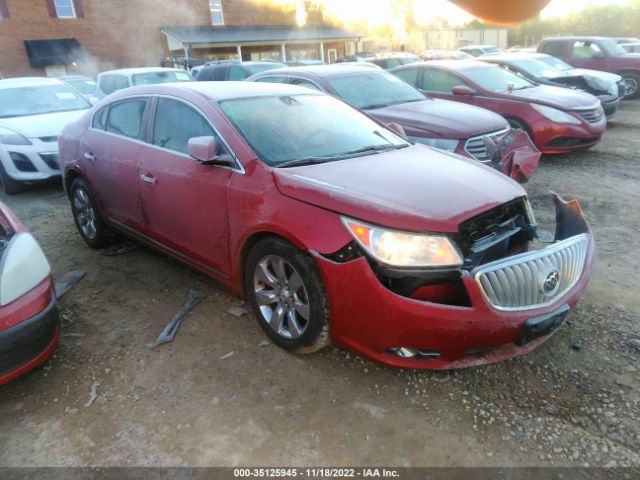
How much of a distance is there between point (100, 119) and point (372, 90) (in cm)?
345

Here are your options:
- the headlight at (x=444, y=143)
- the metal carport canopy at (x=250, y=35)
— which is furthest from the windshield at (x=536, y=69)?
the metal carport canopy at (x=250, y=35)

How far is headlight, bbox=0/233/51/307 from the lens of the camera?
2.54 metres

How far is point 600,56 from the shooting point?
12.9 meters

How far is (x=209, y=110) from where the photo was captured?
3.28 metres

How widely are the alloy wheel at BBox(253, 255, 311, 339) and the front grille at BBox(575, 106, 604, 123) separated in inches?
244

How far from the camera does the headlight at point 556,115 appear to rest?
6.97 metres

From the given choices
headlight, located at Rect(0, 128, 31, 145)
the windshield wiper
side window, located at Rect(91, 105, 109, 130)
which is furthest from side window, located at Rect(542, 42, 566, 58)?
headlight, located at Rect(0, 128, 31, 145)

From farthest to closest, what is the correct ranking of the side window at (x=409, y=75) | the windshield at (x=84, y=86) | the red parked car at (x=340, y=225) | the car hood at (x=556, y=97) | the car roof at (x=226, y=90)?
the windshield at (x=84, y=86) → the side window at (x=409, y=75) → the car hood at (x=556, y=97) → the car roof at (x=226, y=90) → the red parked car at (x=340, y=225)

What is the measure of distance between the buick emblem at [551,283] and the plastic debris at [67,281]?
3466 mm

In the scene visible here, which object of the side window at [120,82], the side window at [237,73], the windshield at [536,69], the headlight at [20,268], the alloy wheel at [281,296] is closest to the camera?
the headlight at [20,268]

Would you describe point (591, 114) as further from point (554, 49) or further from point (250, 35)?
point (250, 35)

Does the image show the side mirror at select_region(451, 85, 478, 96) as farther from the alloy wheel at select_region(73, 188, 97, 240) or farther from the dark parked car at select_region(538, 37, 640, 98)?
the dark parked car at select_region(538, 37, 640, 98)

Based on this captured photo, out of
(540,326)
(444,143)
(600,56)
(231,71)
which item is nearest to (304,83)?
(444,143)

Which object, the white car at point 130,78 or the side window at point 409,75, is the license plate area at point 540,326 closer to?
the side window at point 409,75
